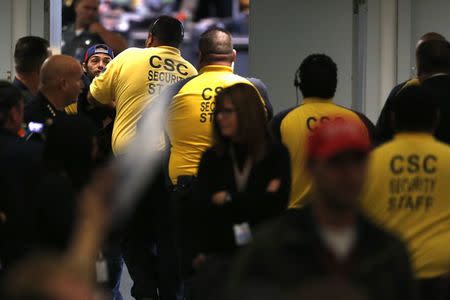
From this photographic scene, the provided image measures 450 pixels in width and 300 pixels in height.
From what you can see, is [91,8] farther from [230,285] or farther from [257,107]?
[230,285]

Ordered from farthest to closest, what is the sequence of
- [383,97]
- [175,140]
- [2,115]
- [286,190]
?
1. [383,97]
2. [175,140]
3. [2,115]
4. [286,190]

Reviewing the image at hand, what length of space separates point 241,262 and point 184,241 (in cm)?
227

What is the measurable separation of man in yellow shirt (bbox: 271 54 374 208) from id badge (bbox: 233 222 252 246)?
1.04 m

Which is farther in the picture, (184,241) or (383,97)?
(383,97)

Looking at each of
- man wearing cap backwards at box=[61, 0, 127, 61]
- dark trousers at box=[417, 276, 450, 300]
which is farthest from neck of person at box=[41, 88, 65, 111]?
man wearing cap backwards at box=[61, 0, 127, 61]

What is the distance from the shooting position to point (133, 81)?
10.1 m

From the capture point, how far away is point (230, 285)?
547 cm

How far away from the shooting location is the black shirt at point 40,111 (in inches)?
361

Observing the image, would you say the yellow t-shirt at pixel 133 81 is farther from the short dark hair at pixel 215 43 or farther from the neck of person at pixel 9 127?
the neck of person at pixel 9 127

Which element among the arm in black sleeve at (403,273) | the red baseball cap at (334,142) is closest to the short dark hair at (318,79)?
the red baseball cap at (334,142)

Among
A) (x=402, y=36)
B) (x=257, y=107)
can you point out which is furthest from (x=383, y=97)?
(x=257, y=107)

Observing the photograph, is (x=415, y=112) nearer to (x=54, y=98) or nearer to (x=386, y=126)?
(x=386, y=126)

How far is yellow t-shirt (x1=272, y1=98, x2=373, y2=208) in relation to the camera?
8.49 meters

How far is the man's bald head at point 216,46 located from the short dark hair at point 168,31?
1.45ft
